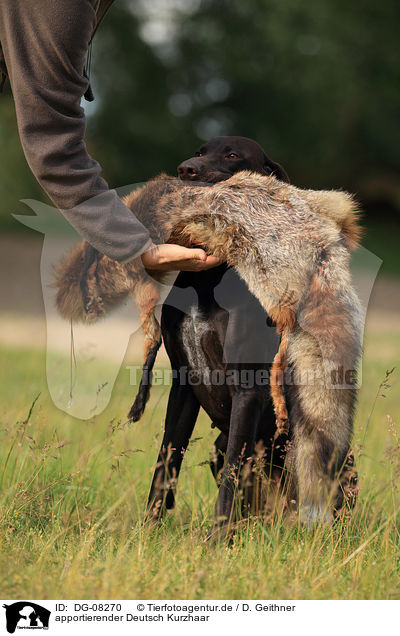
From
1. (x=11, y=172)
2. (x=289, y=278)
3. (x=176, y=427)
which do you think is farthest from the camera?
(x=11, y=172)

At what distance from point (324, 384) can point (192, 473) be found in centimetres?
112

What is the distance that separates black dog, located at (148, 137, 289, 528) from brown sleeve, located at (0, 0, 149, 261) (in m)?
0.40

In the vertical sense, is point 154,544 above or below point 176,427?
below

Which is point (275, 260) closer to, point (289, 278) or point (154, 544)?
point (289, 278)

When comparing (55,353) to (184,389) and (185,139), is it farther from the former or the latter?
(185,139)

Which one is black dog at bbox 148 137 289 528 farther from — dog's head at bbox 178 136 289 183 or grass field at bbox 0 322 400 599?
grass field at bbox 0 322 400 599

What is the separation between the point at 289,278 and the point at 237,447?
63 centimetres

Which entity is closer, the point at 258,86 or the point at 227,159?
the point at 227,159

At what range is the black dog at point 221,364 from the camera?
232cm

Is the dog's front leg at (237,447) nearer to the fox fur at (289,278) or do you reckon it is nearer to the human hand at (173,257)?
the fox fur at (289,278)

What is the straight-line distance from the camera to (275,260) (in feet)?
7.07

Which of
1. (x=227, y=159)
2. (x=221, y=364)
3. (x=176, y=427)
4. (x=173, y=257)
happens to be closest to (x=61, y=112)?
(x=173, y=257)

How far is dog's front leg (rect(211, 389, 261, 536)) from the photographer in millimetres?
2277
